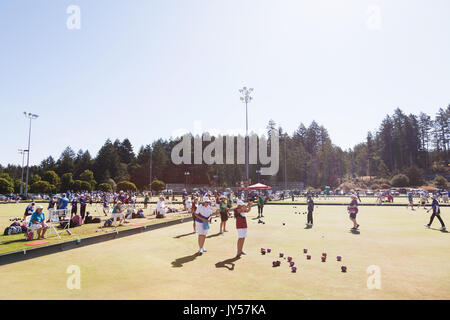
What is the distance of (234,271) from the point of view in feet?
24.3

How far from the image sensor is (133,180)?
101000 mm

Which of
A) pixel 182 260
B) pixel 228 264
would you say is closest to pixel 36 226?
pixel 182 260

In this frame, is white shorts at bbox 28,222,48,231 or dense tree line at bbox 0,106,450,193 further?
dense tree line at bbox 0,106,450,193

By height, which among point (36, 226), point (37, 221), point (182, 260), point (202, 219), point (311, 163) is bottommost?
point (182, 260)

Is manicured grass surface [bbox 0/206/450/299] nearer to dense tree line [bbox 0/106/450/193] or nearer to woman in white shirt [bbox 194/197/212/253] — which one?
woman in white shirt [bbox 194/197/212/253]

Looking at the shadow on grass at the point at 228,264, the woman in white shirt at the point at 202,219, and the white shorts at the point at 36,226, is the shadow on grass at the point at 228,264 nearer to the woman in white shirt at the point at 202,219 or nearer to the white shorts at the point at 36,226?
the woman in white shirt at the point at 202,219

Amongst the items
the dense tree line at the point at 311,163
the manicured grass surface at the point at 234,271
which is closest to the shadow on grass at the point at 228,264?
the manicured grass surface at the point at 234,271

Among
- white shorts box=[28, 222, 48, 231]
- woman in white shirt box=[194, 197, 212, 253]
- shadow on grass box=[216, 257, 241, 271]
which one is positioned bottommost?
shadow on grass box=[216, 257, 241, 271]

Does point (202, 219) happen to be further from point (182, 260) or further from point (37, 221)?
point (37, 221)

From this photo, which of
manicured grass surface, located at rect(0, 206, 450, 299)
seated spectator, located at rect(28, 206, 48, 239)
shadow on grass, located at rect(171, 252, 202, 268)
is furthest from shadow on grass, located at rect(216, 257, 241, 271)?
seated spectator, located at rect(28, 206, 48, 239)

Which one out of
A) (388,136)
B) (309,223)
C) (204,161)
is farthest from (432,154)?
(309,223)

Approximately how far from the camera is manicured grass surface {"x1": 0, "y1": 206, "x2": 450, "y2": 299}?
5840mm
